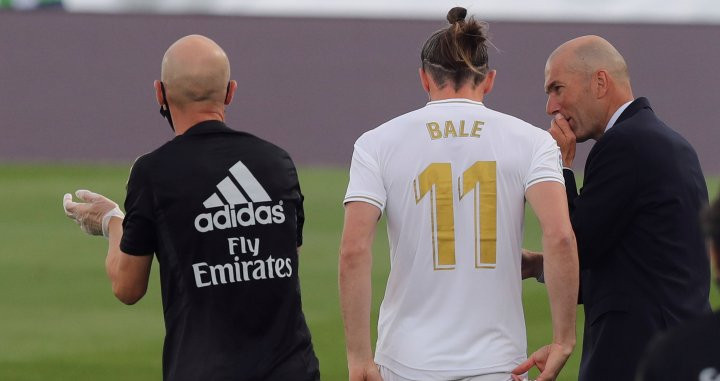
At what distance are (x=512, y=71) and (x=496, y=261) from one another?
2473 cm

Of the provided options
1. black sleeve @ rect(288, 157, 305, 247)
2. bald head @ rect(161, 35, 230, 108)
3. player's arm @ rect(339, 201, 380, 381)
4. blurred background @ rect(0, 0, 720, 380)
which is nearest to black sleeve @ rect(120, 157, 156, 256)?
bald head @ rect(161, 35, 230, 108)

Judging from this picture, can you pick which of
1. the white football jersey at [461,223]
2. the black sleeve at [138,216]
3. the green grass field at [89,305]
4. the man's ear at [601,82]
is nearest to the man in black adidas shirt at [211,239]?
the black sleeve at [138,216]

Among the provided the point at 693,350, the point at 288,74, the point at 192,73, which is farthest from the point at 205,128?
the point at 288,74

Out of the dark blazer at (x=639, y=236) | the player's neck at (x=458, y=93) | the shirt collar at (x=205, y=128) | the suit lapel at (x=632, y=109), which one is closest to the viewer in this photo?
the shirt collar at (x=205, y=128)

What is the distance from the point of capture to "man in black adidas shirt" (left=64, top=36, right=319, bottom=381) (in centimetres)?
423

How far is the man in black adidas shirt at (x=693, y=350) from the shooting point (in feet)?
8.30

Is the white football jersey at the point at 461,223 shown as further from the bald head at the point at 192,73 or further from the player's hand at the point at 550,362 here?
the bald head at the point at 192,73

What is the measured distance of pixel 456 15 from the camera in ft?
14.9

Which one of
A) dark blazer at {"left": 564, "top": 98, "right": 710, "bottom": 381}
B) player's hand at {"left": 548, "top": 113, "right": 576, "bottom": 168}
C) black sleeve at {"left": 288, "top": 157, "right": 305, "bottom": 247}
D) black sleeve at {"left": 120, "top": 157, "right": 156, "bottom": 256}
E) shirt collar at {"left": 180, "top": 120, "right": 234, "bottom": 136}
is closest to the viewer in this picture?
black sleeve at {"left": 120, "top": 157, "right": 156, "bottom": 256}

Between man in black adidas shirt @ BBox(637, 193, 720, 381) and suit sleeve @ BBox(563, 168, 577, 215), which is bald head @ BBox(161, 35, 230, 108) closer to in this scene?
suit sleeve @ BBox(563, 168, 577, 215)

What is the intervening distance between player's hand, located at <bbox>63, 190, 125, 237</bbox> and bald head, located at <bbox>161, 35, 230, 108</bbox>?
48 centimetres

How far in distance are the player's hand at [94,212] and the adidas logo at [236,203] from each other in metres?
0.44

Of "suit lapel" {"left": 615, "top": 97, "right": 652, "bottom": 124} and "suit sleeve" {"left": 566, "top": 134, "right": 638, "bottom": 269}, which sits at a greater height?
"suit lapel" {"left": 615, "top": 97, "right": 652, "bottom": 124}

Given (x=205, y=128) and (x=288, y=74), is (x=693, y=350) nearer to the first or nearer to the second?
(x=205, y=128)
